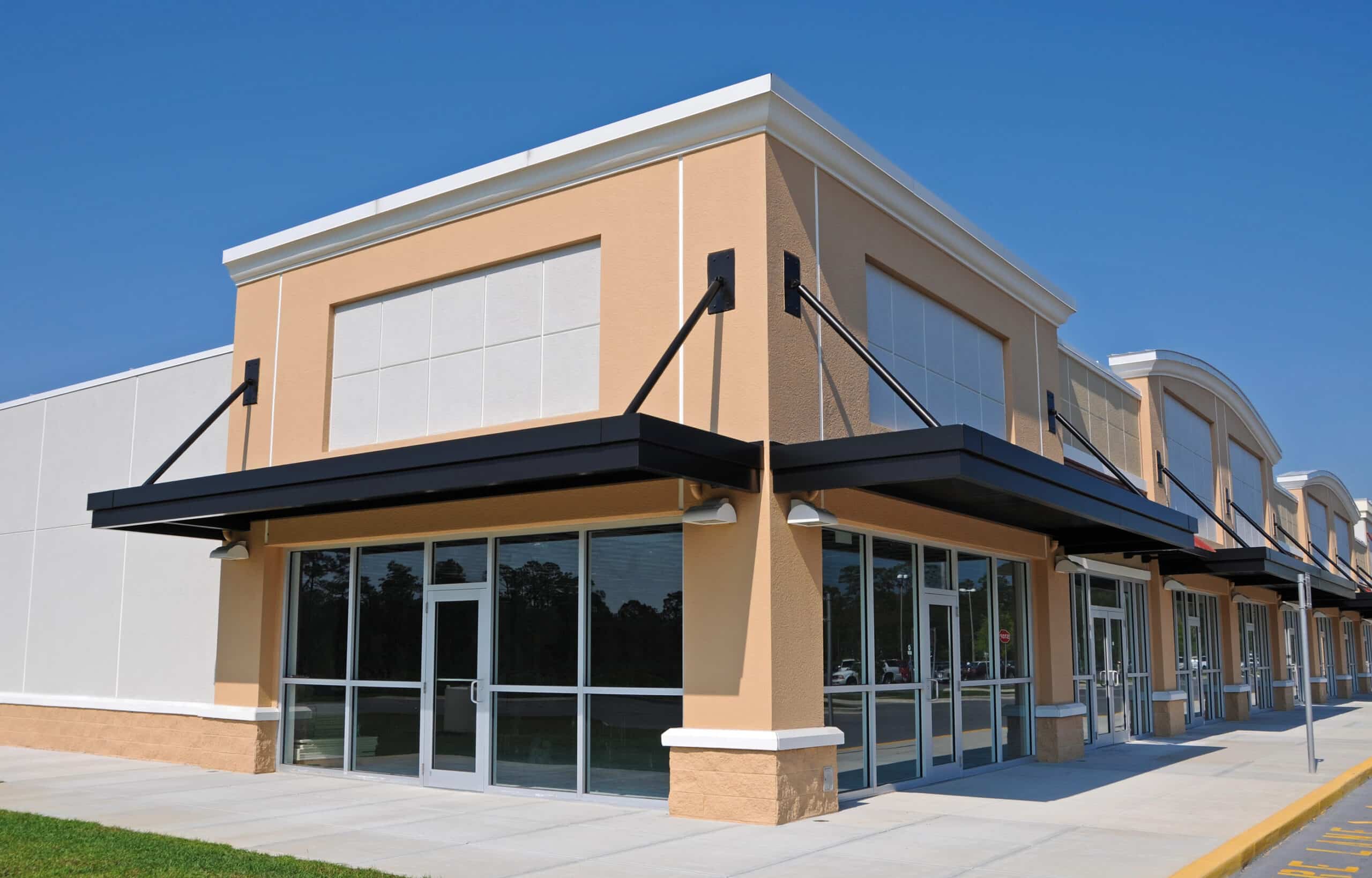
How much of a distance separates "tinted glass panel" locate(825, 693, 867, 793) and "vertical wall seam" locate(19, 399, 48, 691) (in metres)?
14.3

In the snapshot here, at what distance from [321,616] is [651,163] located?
742 centimetres

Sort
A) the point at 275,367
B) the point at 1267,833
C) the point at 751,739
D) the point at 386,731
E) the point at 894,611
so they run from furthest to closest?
the point at 275,367 < the point at 386,731 < the point at 894,611 < the point at 751,739 < the point at 1267,833

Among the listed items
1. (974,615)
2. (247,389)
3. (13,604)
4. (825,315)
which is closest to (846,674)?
(974,615)

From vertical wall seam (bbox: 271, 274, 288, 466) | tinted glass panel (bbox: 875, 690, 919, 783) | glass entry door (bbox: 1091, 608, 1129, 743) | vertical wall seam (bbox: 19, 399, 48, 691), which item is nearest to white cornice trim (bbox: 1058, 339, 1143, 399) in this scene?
glass entry door (bbox: 1091, 608, 1129, 743)

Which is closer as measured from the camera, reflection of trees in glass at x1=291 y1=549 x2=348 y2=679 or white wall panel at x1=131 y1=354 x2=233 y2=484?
reflection of trees in glass at x1=291 y1=549 x2=348 y2=679

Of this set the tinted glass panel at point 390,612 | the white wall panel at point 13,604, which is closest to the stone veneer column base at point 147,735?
the white wall panel at point 13,604

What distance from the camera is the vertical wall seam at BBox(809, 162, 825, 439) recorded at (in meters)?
12.5

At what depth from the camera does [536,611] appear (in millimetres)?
13188

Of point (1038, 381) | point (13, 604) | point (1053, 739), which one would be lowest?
point (1053, 739)

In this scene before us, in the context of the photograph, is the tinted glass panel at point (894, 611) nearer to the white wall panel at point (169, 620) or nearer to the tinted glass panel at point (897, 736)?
the tinted glass panel at point (897, 736)

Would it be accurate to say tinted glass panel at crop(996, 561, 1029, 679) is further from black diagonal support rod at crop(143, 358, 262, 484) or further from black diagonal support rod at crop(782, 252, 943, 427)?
black diagonal support rod at crop(143, 358, 262, 484)

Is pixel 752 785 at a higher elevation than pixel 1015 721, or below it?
below

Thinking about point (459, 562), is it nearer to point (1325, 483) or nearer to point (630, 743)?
point (630, 743)

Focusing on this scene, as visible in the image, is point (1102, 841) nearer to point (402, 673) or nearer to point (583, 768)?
point (583, 768)
